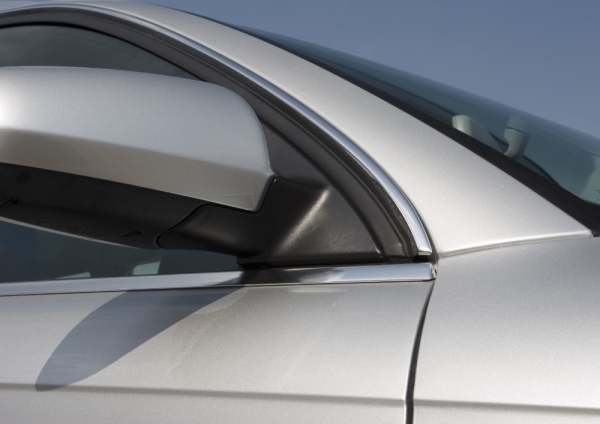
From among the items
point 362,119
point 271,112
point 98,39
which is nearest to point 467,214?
point 362,119

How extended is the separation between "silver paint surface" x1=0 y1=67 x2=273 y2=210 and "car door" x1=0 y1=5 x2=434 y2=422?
0.12 meters

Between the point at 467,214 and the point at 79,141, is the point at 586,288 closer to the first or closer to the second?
the point at 467,214

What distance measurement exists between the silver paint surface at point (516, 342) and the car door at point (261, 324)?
33 millimetres

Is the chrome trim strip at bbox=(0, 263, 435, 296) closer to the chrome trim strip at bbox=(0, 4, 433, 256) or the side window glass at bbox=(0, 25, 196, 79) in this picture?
the chrome trim strip at bbox=(0, 4, 433, 256)

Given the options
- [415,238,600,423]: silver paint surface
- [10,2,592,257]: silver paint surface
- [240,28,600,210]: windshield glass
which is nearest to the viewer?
[415,238,600,423]: silver paint surface

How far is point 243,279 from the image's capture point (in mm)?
785

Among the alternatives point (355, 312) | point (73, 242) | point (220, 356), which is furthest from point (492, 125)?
point (73, 242)

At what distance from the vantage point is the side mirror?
0.63 m

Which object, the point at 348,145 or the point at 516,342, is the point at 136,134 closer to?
the point at 348,145

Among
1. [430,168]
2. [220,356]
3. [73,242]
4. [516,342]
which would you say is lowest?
[73,242]

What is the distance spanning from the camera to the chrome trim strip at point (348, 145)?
0.73m

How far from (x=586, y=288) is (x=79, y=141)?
0.55m

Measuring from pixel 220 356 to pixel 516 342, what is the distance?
333 millimetres

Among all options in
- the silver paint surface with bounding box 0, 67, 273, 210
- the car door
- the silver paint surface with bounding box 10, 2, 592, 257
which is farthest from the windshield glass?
the silver paint surface with bounding box 0, 67, 273, 210
